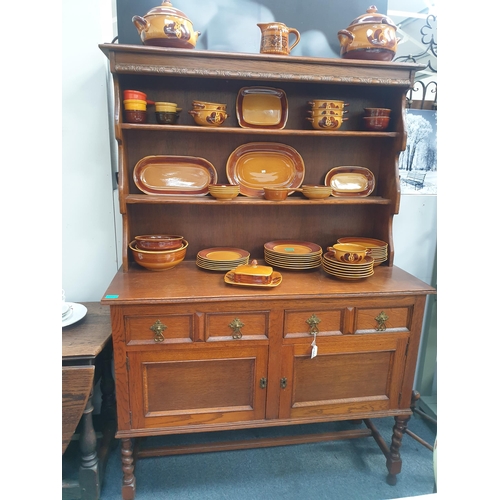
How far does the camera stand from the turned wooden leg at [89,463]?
5.38 feet

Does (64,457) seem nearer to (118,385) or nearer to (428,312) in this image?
(118,385)

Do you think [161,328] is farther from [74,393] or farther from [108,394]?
[108,394]

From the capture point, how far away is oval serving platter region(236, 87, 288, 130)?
1882mm

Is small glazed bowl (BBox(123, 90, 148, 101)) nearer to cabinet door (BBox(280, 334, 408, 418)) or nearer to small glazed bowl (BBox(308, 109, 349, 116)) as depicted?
small glazed bowl (BBox(308, 109, 349, 116))

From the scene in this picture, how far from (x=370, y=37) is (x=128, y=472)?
2233 millimetres

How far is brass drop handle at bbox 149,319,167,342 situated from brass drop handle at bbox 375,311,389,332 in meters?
0.93

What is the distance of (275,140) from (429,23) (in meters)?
1.04

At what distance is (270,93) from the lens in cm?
190

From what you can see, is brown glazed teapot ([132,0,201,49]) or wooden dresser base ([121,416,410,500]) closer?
brown glazed teapot ([132,0,201,49])

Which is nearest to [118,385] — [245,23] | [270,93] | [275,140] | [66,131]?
[66,131]

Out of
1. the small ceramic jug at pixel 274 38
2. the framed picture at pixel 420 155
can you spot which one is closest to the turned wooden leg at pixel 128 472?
the small ceramic jug at pixel 274 38

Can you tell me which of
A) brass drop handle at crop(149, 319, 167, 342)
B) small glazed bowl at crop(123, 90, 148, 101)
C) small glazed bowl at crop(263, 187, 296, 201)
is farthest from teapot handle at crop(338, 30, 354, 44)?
brass drop handle at crop(149, 319, 167, 342)

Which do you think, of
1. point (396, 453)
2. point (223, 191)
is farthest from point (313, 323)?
point (396, 453)

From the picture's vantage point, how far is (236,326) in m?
1.57
